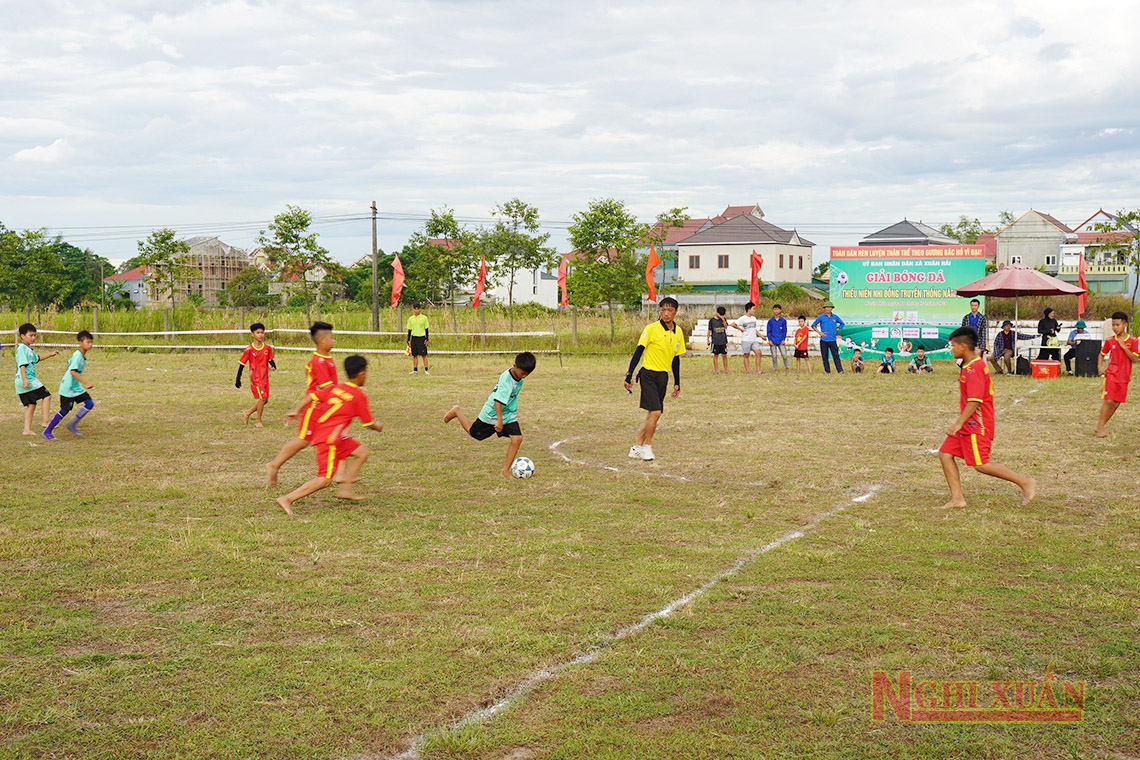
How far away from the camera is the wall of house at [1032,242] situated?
81.1 meters

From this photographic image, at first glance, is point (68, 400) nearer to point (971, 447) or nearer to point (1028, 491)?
point (971, 447)

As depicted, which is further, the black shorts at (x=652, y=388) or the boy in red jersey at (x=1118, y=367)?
the boy in red jersey at (x=1118, y=367)

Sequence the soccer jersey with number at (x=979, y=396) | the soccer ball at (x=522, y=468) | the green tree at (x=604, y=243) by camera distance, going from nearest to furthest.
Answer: the soccer jersey with number at (x=979, y=396)
the soccer ball at (x=522, y=468)
the green tree at (x=604, y=243)

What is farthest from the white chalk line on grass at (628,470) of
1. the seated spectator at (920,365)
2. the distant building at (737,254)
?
the distant building at (737,254)

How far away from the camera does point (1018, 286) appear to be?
24344 mm

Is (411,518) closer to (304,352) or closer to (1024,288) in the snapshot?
(1024,288)

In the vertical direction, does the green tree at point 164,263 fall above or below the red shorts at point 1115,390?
above

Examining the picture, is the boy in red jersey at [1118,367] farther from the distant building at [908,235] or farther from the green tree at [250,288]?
the green tree at [250,288]

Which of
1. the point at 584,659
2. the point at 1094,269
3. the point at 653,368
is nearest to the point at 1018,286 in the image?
the point at 653,368

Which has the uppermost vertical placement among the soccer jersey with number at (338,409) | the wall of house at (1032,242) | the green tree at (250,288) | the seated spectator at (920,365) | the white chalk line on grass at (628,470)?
the wall of house at (1032,242)

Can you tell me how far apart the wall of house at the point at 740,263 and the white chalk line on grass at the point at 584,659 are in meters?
67.4

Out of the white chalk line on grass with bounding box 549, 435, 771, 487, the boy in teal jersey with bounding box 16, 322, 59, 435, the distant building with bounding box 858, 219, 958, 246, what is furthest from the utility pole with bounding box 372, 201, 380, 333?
the distant building with bounding box 858, 219, 958, 246

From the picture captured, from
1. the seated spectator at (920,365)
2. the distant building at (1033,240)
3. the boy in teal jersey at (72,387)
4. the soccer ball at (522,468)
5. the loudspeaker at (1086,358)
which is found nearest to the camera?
the soccer ball at (522,468)

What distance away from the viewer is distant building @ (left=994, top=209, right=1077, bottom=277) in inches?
3189
